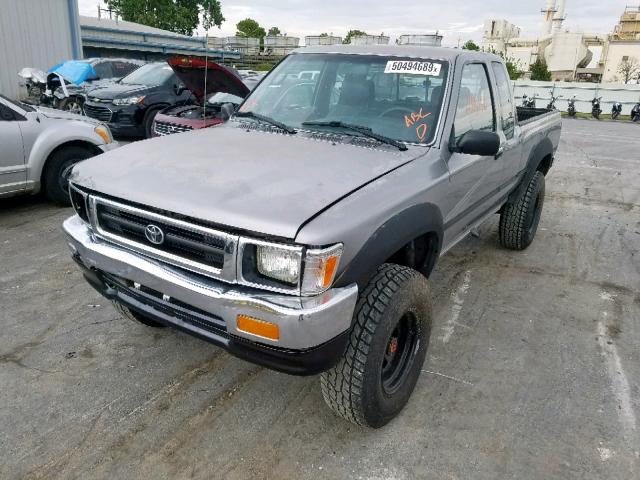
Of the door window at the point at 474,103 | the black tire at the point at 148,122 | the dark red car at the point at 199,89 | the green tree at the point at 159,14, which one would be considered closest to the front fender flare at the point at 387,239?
the door window at the point at 474,103

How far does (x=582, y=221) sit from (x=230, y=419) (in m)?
5.42

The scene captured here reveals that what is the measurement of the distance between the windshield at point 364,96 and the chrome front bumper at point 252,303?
139 cm

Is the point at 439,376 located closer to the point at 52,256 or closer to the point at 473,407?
the point at 473,407

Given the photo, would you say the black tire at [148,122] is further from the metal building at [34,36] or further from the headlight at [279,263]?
the headlight at [279,263]

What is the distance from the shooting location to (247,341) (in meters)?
2.10

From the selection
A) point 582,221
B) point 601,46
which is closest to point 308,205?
point 582,221

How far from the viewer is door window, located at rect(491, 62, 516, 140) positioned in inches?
158

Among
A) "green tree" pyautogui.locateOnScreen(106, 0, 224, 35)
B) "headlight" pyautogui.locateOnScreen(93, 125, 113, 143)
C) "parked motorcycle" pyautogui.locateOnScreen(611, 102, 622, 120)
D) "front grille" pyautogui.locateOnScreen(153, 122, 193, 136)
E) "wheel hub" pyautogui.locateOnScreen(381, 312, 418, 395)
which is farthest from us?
"green tree" pyautogui.locateOnScreen(106, 0, 224, 35)

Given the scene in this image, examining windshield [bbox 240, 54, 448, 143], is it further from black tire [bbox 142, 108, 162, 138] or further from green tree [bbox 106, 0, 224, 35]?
green tree [bbox 106, 0, 224, 35]

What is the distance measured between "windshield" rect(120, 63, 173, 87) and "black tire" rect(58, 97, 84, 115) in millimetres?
1042

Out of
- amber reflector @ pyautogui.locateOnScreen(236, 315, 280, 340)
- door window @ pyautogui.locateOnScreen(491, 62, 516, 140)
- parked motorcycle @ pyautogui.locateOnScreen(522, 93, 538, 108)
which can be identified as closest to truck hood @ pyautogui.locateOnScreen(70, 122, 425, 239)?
amber reflector @ pyautogui.locateOnScreen(236, 315, 280, 340)

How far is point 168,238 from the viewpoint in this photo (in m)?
2.26

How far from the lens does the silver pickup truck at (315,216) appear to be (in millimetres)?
2025

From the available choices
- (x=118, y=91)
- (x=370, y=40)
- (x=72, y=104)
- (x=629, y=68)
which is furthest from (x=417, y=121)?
(x=629, y=68)
